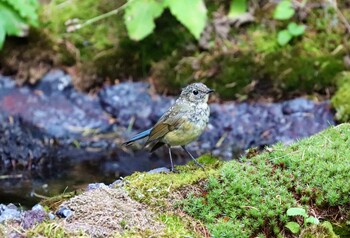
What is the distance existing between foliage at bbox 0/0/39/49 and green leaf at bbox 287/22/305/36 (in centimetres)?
323

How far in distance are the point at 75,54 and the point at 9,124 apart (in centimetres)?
157

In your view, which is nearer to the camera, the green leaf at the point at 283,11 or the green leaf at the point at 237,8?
the green leaf at the point at 283,11

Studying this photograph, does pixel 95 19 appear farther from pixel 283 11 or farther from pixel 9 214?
pixel 9 214

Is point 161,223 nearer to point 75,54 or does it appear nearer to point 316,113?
point 316,113

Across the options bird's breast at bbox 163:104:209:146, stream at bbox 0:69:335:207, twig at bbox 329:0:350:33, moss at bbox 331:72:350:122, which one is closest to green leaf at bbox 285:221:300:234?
bird's breast at bbox 163:104:209:146

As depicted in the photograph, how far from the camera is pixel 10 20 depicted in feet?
27.8

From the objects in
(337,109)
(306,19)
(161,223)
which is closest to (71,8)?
(306,19)

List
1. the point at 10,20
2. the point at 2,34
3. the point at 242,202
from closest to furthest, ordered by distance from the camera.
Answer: the point at 242,202 < the point at 2,34 < the point at 10,20

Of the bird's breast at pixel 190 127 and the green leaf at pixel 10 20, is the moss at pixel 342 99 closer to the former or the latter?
the bird's breast at pixel 190 127

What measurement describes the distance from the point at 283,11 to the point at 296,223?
4879 millimetres

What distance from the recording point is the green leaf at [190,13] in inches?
323

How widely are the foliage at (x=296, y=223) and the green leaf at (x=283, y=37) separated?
4.82 meters

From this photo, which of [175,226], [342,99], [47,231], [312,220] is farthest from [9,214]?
[342,99]

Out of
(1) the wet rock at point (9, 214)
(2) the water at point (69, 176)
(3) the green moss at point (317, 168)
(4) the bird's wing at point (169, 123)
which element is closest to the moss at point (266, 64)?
(2) the water at point (69, 176)
